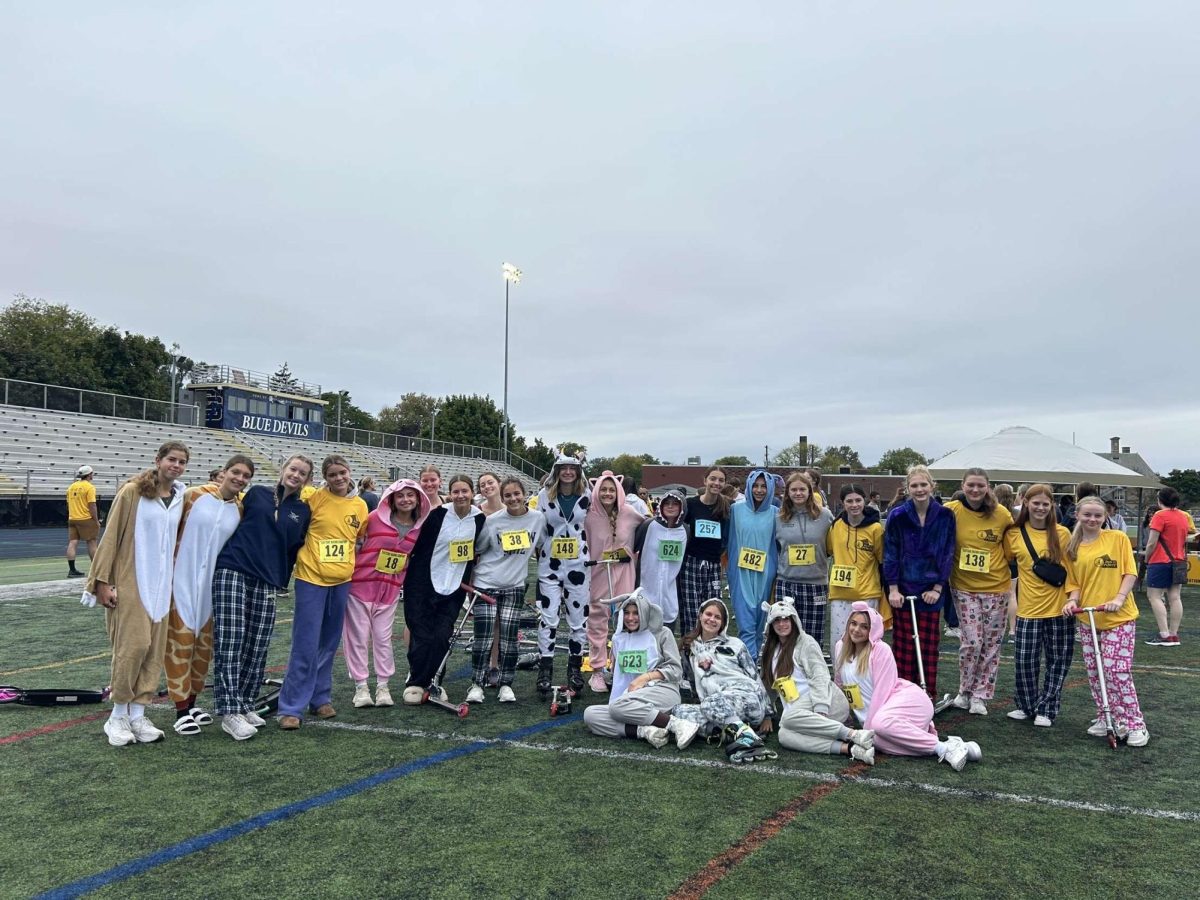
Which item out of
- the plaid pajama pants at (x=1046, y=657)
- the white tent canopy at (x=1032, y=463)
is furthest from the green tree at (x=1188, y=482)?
the plaid pajama pants at (x=1046, y=657)

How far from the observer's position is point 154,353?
49.2 meters

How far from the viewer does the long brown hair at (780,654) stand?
17.3ft

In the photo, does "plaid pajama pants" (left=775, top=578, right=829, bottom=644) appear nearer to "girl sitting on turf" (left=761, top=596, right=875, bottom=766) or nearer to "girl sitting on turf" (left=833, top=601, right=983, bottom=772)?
"girl sitting on turf" (left=833, top=601, right=983, bottom=772)

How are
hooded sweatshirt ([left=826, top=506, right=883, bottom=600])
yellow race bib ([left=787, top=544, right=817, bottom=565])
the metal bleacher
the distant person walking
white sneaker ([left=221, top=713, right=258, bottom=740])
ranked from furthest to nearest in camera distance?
the metal bleacher < the distant person walking < yellow race bib ([left=787, top=544, right=817, bottom=565]) < hooded sweatshirt ([left=826, top=506, right=883, bottom=600]) < white sneaker ([left=221, top=713, right=258, bottom=740])

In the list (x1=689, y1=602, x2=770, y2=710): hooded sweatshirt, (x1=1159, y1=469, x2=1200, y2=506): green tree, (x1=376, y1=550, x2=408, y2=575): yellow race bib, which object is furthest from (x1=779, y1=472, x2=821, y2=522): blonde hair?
(x1=1159, y1=469, x2=1200, y2=506): green tree

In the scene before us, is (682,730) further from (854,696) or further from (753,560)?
(753,560)

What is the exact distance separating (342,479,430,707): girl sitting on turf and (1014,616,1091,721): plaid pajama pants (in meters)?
4.54

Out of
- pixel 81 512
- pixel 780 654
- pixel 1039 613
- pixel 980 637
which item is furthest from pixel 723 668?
pixel 81 512

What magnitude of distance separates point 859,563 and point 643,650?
69.9 inches

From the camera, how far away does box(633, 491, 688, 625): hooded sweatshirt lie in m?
6.37

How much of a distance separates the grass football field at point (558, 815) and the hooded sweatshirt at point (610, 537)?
1.29m

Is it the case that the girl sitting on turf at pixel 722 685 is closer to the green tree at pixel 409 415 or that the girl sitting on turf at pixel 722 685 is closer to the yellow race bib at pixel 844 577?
the yellow race bib at pixel 844 577

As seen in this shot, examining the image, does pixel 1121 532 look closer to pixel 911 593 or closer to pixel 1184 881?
pixel 911 593

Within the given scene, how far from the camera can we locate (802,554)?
603 cm
